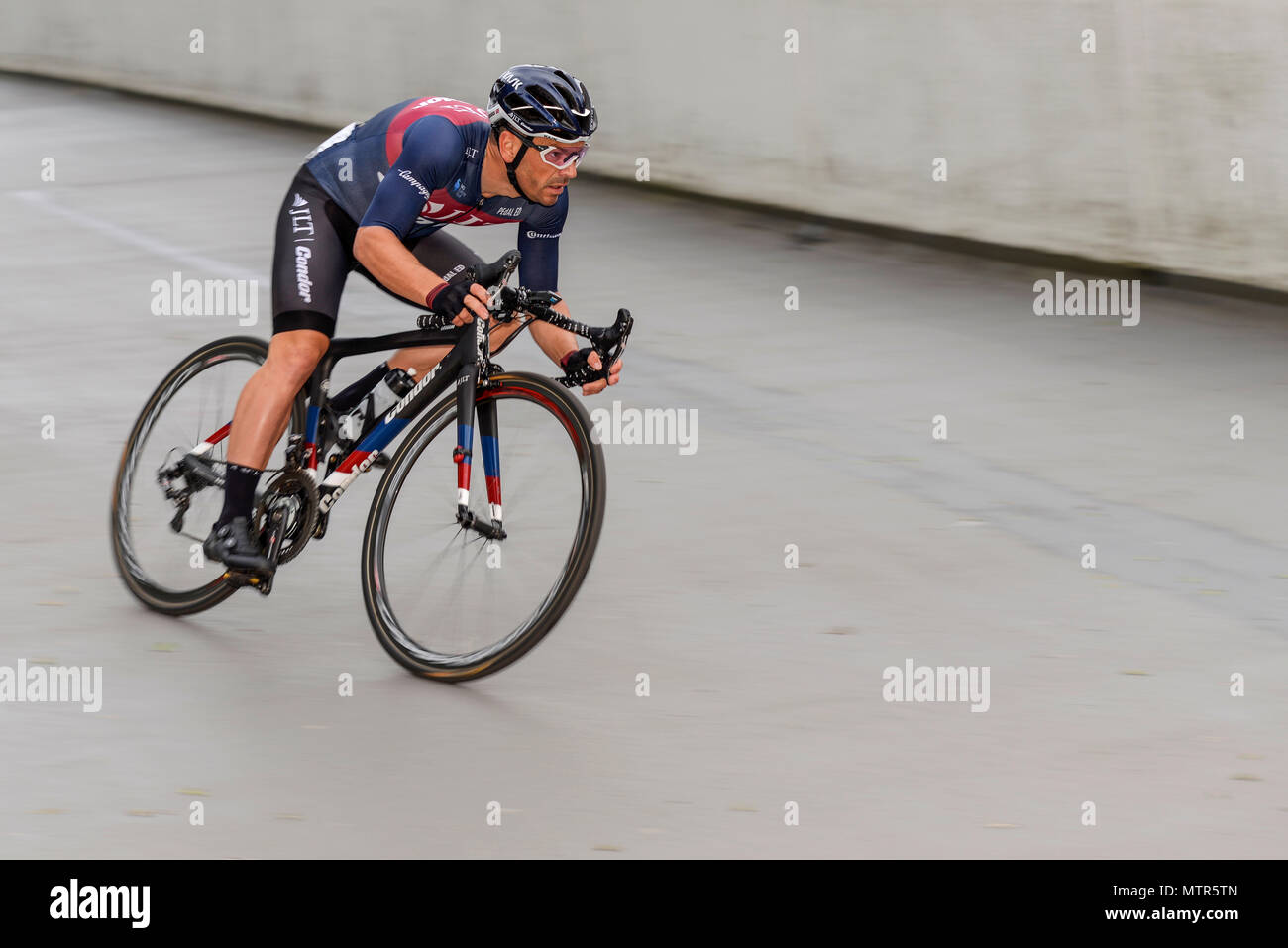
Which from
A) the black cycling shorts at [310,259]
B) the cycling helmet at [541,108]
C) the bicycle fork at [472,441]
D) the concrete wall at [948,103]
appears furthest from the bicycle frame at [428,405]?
the concrete wall at [948,103]

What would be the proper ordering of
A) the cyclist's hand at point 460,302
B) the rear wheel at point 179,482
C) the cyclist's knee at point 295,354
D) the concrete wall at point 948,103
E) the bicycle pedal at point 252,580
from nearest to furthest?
the cyclist's hand at point 460,302
the cyclist's knee at point 295,354
the bicycle pedal at point 252,580
the rear wheel at point 179,482
the concrete wall at point 948,103

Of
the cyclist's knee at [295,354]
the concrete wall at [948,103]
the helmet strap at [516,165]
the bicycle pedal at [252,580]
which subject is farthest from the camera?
the concrete wall at [948,103]

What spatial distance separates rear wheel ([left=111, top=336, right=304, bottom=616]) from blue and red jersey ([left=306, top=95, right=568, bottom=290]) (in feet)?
2.09

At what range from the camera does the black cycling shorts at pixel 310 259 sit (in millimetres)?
5605

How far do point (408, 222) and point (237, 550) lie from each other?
113 cm

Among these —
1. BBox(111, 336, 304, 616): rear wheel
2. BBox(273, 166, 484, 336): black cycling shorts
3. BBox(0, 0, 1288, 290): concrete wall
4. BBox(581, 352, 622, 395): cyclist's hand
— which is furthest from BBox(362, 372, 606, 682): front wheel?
BBox(0, 0, 1288, 290): concrete wall

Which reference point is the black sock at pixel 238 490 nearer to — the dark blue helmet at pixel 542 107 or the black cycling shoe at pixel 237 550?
the black cycling shoe at pixel 237 550

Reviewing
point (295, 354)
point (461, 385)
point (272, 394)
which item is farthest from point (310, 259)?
point (461, 385)

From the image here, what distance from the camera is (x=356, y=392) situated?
19.0 ft

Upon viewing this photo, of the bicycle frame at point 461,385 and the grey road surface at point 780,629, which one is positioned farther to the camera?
the bicycle frame at point 461,385

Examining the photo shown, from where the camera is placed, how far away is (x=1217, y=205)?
34.6ft

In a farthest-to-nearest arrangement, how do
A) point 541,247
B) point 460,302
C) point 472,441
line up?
1. point 541,247
2. point 472,441
3. point 460,302

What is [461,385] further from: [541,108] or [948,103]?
[948,103]

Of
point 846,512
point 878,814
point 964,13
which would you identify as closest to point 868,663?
point 878,814
